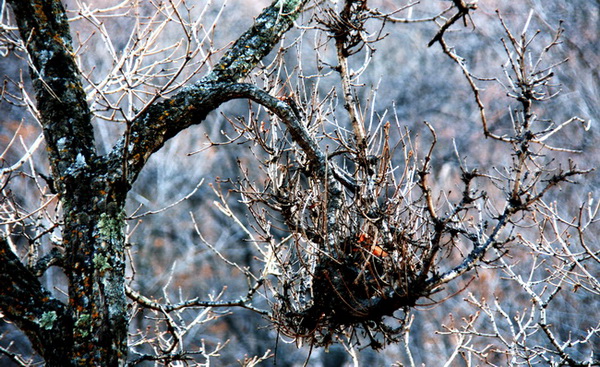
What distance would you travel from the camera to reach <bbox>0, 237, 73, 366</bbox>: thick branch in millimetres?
2523

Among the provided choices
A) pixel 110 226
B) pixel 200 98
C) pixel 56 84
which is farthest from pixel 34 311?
pixel 200 98

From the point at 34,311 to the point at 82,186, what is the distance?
62 centimetres

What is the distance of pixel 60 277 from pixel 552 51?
15308 mm

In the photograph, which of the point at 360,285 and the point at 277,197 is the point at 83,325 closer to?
the point at 360,285

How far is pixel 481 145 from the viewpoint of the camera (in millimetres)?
17016

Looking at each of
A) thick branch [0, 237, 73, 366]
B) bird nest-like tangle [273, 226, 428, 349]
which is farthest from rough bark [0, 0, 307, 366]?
bird nest-like tangle [273, 226, 428, 349]

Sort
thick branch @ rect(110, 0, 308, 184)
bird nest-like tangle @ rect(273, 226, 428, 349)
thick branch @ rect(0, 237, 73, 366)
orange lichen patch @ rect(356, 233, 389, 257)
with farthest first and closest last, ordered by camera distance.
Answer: orange lichen patch @ rect(356, 233, 389, 257), bird nest-like tangle @ rect(273, 226, 428, 349), thick branch @ rect(110, 0, 308, 184), thick branch @ rect(0, 237, 73, 366)

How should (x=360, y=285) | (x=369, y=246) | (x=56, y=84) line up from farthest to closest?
(x=369, y=246) → (x=360, y=285) → (x=56, y=84)

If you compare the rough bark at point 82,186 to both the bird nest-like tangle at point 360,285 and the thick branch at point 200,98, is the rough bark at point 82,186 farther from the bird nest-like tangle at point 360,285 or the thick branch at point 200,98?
the bird nest-like tangle at point 360,285

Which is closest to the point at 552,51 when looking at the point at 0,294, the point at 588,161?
the point at 588,161

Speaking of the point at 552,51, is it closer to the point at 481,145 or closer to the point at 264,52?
the point at 481,145

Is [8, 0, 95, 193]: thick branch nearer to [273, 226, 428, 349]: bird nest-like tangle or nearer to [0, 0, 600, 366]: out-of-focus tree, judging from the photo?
[0, 0, 600, 366]: out-of-focus tree

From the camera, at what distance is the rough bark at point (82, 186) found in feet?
8.50

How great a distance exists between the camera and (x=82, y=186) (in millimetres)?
2887
